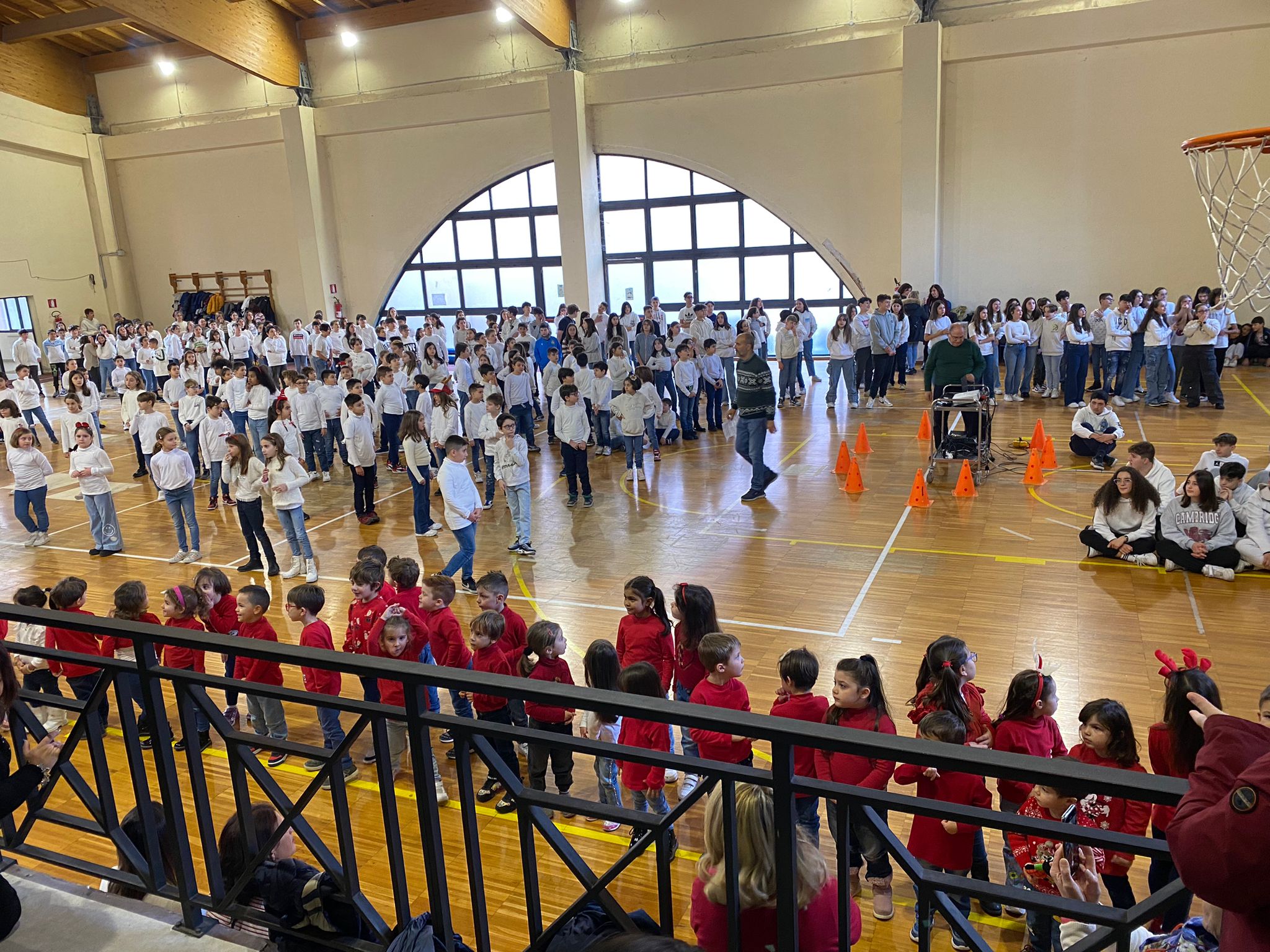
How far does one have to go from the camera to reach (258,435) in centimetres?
1308

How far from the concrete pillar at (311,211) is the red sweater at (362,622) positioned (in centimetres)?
2038

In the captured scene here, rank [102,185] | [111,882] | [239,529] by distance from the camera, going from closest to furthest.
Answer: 1. [111,882]
2. [239,529]
3. [102,185]

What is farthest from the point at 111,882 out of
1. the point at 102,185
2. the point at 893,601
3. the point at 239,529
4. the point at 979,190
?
the point at 102,185

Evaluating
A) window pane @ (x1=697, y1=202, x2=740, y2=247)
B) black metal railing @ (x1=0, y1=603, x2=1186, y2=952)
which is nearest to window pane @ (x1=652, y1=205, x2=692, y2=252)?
window pane @ (x1=697, y1=202, x2=740, y2=247)

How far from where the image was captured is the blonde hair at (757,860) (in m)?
2.15

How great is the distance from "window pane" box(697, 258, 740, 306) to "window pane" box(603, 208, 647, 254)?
61.0 inches

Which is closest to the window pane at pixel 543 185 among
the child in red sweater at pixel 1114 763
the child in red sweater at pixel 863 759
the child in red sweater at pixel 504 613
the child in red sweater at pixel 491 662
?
the child in red sweater at pixel 504 613

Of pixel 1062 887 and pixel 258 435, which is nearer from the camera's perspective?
pixel 1062 887

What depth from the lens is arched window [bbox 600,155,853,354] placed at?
68.2 ft

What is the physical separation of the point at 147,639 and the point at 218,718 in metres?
0.31

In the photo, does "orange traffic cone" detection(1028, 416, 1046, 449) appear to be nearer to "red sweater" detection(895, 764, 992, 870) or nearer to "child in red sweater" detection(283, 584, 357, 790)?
"red sweater" detection(895, 764, 992, 870)

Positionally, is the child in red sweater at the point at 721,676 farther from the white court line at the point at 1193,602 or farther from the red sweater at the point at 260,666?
the white court line at the point at 1193,602

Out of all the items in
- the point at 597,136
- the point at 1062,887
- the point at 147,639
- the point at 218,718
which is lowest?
the point at 1062,887

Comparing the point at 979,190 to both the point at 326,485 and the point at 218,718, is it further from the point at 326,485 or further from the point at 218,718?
the point at 218,718
